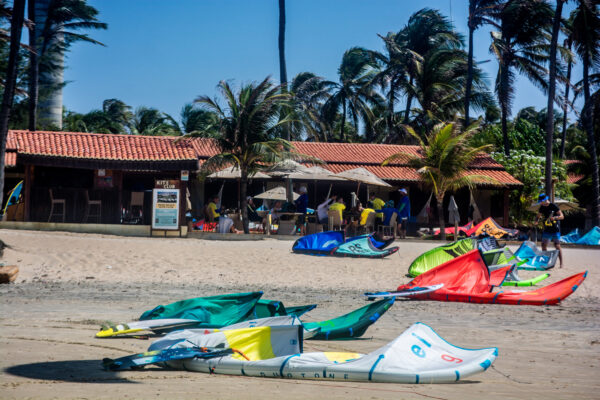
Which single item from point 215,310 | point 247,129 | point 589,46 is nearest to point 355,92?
point 589,46

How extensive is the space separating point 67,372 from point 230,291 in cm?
587

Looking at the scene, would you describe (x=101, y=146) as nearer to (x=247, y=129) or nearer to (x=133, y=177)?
(x=133, y=177)

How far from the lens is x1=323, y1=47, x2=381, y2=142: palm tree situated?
3700cm

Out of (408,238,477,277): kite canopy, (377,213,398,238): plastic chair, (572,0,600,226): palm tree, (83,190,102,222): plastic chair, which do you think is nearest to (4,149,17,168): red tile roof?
(83,190,102,222): plastic chair

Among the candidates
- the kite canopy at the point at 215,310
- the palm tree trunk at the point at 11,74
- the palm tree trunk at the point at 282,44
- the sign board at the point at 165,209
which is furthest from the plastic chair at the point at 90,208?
the palm tree trunk at the point at 282,44

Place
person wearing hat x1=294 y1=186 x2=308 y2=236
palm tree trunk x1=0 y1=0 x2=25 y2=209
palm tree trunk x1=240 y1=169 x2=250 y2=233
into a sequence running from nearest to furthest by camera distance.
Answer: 1. palm tree trunk x1=0 y1=0 x2=25 y2=209
2. person wearing hat x1=294 y1=186 x2=308 y2=236
3. palm tree trunk x1=240 y1=169 x2=250 y2=233

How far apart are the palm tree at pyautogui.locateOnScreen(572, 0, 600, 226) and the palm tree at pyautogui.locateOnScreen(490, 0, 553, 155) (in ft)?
6.86

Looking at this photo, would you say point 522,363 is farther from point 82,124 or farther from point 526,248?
point 82,124

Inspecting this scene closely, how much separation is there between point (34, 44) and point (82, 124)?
8.58 meters

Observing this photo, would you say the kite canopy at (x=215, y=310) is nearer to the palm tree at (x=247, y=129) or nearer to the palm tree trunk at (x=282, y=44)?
the palm tree at (x=247, y=129)

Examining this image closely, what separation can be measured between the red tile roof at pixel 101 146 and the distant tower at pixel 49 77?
9.50m

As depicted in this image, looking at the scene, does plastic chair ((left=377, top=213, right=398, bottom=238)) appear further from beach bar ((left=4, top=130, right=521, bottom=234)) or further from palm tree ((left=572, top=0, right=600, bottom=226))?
palm tree ((left=572, top=0, right=600, bottom=226))

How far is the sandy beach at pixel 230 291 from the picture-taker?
14.5 feet

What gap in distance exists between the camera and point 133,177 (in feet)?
76.2
